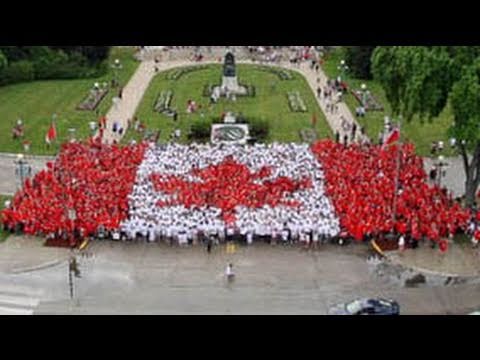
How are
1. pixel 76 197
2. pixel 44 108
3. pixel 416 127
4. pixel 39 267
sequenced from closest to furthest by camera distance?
pixel 39 267, pixel 76 197, pixel 416 127, pixel 44 108

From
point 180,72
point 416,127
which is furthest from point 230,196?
point 180,72

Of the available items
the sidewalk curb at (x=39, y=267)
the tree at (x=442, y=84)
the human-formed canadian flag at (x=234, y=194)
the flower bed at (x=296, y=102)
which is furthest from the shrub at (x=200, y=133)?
the sidewalk curb at (x=39, y=267)

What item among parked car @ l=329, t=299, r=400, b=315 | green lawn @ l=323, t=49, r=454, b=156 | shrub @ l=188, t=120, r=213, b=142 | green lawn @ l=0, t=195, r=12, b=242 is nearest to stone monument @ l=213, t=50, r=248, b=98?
green lawn @ l=323, t=49, r=454, b=156

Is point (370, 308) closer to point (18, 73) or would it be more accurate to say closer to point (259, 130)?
point (259, 130)

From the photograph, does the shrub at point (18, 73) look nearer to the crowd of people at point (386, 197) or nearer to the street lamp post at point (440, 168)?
the crowd of people at point (386, 197)
